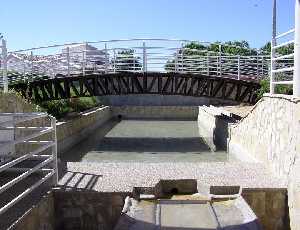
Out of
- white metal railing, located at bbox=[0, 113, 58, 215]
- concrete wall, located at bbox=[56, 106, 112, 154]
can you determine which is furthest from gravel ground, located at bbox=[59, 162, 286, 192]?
concrete wall, located at bbox=[56, 106, 112, 154]

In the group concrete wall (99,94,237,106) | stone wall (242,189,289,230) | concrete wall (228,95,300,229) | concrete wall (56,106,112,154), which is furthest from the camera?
concrete wall (99,94,237,106)

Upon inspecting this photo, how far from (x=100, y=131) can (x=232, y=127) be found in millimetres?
13578

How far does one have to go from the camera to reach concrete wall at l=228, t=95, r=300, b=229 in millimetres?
7949

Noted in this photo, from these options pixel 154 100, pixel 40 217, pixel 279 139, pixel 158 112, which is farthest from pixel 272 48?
pixel 154 100

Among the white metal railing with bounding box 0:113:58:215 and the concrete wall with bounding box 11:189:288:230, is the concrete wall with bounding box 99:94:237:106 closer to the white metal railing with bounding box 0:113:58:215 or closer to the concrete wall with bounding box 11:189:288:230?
the white metal railing with bounding box 0:113:58:215

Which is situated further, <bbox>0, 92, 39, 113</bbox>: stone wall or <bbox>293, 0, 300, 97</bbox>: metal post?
<bbox>0, 92, 39, 113</bbox>: stone wall

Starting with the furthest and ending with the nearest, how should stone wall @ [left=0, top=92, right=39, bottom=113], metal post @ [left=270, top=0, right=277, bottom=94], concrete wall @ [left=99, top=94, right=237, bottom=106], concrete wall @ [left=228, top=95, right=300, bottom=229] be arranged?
concrete wall @ [left=99, top=94, right=237, bottom=106]
stone wall @ [left=0, top=92, right=39, bottom=113]
metal post @ [left=270, top=0, right=277, bottom=94]
concrete wall @ [left=228, top=95, right=300, bottom=229]

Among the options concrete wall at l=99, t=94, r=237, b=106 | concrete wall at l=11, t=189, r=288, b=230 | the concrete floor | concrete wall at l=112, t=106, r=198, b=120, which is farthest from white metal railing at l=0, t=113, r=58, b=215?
concrete wall at l=99, t=94, r=237, b=106

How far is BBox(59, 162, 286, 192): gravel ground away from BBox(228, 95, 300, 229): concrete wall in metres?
0.36

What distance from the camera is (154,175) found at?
31.6 ft

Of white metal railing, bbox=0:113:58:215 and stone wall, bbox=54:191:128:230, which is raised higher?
white metal railing, bbox=0:113:58:215

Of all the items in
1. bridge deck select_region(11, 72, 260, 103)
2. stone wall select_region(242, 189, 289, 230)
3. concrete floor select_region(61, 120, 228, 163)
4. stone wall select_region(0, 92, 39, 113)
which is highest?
bridge deck select_region(11, 72, 260, 103)

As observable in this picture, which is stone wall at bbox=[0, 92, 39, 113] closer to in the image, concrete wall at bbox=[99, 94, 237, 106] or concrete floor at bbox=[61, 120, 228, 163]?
concrete floor at bbox=[61, 120, 228, 163]

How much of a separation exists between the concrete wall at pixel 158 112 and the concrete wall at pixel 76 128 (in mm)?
8657
